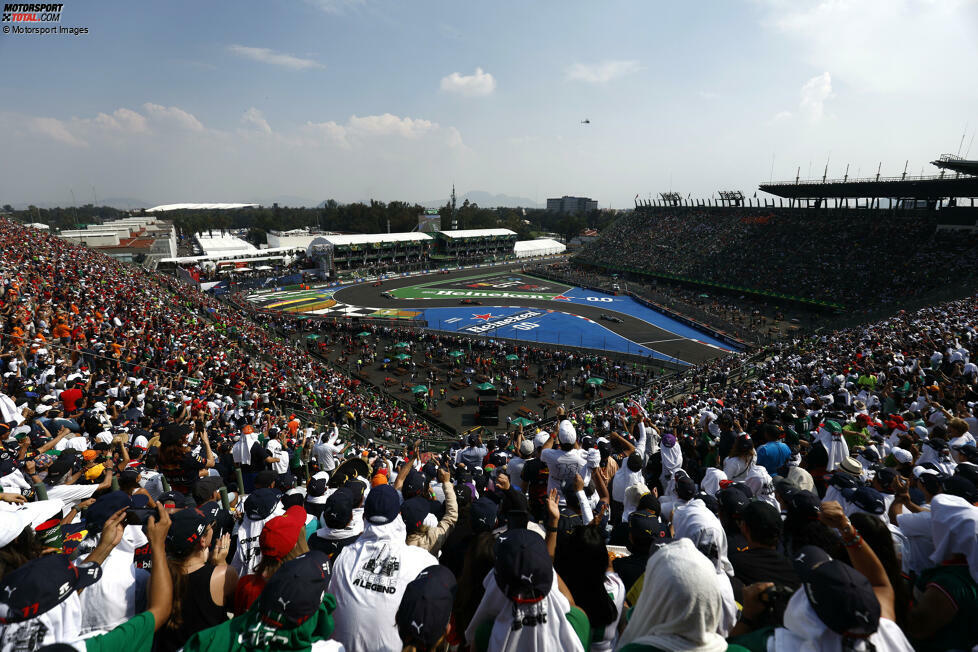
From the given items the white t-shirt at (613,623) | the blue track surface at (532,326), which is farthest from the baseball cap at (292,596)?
the blue track surface at (532,326)

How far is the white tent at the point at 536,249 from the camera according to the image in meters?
88.1

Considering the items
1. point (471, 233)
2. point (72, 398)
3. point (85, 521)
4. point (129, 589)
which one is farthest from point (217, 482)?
point (471, 233)

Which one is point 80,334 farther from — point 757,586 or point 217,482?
point 757,586

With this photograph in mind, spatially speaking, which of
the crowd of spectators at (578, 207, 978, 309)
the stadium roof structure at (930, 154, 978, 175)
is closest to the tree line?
the crowd of spectators at (578, 207, 978, 309)

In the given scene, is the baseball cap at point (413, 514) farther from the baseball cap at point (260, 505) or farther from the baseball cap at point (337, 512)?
the baseball cap at point (260, 505)

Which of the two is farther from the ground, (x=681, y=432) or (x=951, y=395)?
(x=951, y=395)

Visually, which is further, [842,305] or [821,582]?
[842,305]

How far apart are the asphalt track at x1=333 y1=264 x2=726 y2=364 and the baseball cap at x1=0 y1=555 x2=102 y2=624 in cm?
3449

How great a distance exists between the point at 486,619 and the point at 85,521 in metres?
3.71

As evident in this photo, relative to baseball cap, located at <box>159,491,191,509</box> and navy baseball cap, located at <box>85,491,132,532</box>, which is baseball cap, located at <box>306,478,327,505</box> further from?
navy baseball cap, located at <box>85,491,132,532</box>

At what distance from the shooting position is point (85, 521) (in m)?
3.89


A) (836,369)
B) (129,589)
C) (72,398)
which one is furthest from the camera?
(836,369)

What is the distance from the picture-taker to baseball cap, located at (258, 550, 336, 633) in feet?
7.62

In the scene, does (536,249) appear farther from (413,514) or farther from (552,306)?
(413,514)
